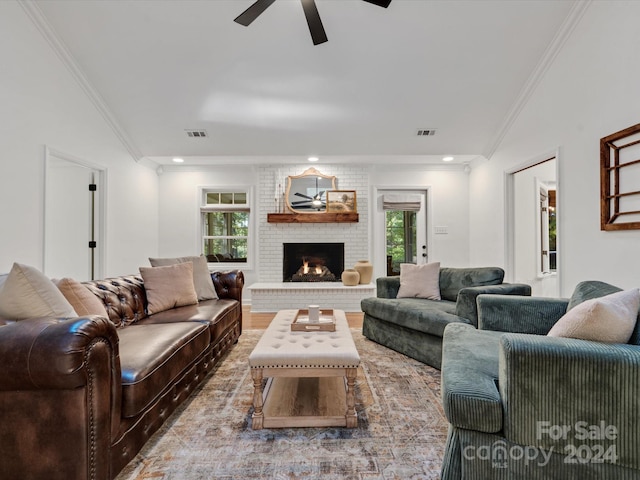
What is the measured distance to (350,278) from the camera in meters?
5.19

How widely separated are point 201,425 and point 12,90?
3.13 metres

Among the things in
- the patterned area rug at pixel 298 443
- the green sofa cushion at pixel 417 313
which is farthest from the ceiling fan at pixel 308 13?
the patterned area rug at pixel 298 443

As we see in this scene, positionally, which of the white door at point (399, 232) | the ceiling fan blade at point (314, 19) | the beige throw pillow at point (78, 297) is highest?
the ceiling fan blade at point (314, 19)

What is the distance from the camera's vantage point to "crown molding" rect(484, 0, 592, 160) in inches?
112

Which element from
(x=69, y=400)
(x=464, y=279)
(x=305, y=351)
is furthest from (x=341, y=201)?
(x=69, y=400)

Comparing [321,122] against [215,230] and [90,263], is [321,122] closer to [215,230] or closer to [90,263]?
[215,230]

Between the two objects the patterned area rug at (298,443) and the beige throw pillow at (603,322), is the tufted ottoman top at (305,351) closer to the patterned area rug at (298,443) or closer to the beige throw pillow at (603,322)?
the patterned area rug at (298,443)

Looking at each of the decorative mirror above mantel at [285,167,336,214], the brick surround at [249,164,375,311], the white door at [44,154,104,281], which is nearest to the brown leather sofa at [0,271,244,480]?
the white door at [44,154,104,281]

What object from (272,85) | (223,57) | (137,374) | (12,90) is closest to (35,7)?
(12,90)

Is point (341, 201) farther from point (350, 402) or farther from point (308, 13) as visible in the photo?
point (350, 402)

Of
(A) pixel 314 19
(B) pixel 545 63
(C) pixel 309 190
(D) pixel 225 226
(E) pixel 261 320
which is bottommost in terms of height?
(E) pixel 261 320

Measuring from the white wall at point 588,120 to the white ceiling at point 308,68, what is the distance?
313 millimetres

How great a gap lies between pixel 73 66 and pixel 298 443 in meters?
4.12

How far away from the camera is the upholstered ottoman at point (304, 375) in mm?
1829
